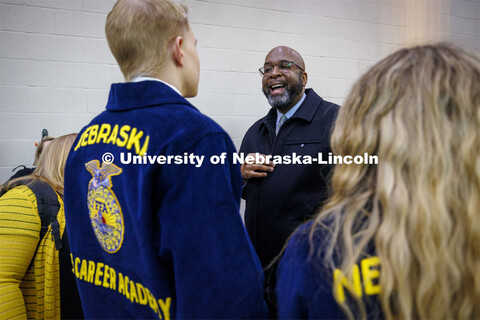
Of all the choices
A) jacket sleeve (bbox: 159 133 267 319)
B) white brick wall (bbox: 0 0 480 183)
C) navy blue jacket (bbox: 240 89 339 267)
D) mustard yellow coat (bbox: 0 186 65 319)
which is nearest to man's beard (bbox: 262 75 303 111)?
navy blue jacket (bbox: 240 89 339 267)

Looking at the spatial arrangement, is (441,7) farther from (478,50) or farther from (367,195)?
(367,195)

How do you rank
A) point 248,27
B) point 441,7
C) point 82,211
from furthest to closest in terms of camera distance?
point 441,7 → point 248,27 → point 82,211

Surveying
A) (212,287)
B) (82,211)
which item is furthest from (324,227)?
(82,211)

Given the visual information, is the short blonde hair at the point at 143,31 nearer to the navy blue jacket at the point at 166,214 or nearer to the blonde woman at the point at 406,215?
the navy blue jacket at the point at 166,214

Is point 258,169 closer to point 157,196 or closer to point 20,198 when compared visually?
point 20,198

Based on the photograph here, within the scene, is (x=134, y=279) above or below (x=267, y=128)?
below

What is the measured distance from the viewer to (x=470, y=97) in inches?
24.3

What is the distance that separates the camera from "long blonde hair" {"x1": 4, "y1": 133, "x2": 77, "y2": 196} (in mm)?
1697

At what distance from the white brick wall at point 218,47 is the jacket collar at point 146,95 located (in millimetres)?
1789

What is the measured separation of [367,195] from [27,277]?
1.53 metres

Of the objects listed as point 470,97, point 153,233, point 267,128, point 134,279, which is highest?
point 267,128

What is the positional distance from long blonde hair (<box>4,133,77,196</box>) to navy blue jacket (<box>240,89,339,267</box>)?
0.99 metres

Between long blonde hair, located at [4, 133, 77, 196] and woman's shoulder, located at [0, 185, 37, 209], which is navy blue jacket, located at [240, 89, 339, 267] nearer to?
long blonde hair, located at [4, 133, 77, 196]

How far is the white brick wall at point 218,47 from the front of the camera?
8.14 feet
